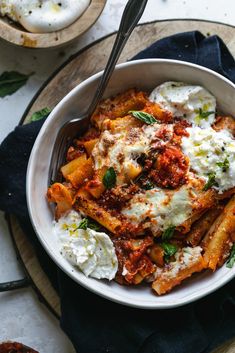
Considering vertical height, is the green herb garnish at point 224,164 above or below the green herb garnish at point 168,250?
above

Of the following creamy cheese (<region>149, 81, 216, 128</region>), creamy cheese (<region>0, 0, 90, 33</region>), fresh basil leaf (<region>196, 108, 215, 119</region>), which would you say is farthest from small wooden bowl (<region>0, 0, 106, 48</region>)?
fresh basil leaf (<region>196, 108, 215, 119</region>)

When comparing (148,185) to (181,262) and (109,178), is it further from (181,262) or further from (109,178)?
(181,262)

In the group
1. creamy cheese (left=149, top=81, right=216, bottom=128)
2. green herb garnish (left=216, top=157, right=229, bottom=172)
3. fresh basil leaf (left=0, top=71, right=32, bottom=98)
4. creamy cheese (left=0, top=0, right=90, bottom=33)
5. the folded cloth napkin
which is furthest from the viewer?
fresh basil leaf (left=0, top=71, right=32, bottom=98)

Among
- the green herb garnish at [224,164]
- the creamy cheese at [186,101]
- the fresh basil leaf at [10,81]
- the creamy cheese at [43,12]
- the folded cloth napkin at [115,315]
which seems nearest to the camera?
the green herb garnish at [224,164]

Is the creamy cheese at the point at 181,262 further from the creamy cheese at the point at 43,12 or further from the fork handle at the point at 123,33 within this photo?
the creamy cheese at the point at 43,12

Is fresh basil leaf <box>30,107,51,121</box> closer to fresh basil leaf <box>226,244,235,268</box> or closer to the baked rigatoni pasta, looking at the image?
the baked rigatoni pasta

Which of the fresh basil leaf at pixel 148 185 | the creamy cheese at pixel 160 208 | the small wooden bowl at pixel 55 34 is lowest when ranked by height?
the creamy cheese at pixel 160 208

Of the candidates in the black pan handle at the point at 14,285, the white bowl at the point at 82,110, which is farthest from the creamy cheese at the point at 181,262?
the black pan handle at the point at 14,285
